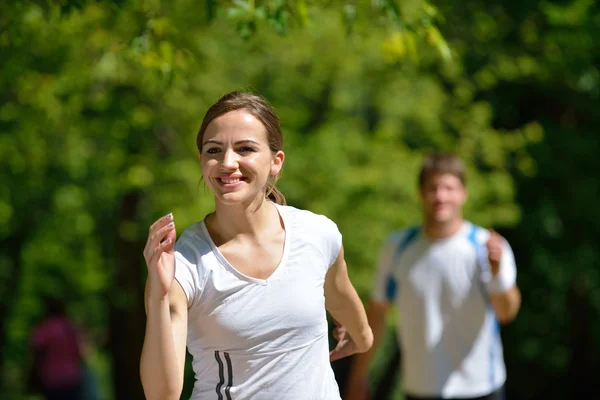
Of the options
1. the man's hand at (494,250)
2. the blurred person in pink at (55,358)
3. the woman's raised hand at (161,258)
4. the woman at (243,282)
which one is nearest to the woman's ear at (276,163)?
Result: the woman at (243,282)

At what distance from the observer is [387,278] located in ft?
17.5

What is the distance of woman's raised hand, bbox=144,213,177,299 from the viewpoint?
2.56 m

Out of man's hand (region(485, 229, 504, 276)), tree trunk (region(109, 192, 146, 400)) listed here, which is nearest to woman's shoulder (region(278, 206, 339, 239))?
man's hand (region(485, 229, 504, 276))

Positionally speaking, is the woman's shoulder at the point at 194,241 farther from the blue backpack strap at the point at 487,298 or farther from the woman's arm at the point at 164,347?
the blue backpack strap at the point at 487,298

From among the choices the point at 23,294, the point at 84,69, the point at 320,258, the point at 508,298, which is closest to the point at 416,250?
the point at 508,298

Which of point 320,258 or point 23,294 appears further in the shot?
point 23,294

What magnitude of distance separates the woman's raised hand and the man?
2628 millimetres

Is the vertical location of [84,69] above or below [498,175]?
above

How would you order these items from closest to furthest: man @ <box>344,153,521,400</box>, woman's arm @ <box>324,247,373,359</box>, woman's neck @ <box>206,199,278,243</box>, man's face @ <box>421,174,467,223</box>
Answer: woman's neck @ <box>206,199,278,243</box>
woman's arm @ <box>324,247,373,359</box>
man @ <box>344,153,521,400</box>
man's face @ <box>421,174,467,223</box>

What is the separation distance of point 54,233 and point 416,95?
6010mm

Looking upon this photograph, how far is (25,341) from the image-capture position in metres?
20.0

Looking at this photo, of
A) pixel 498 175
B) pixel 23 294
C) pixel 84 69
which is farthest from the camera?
pixel 23 294

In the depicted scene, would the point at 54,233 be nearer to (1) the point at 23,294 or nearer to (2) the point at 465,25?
(1) the point at 23,294

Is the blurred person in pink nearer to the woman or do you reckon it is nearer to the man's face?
the man's face
